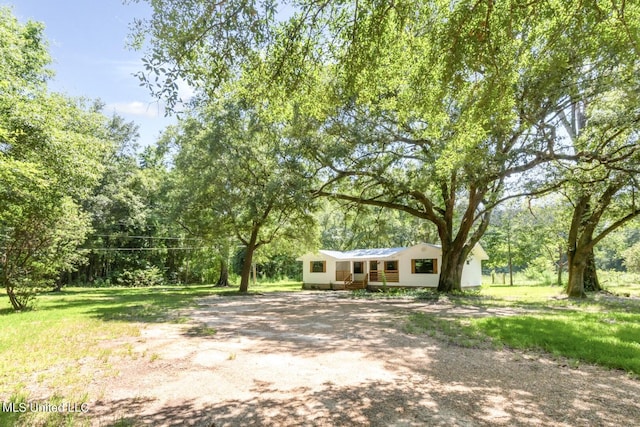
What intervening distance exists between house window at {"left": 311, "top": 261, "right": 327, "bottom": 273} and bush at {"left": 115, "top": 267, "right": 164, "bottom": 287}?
13.0m

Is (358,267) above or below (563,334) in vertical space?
above

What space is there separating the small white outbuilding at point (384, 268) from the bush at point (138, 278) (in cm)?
1243

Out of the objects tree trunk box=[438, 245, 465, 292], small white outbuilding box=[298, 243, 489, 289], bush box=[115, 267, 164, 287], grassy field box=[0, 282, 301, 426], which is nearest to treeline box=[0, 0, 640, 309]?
tree trunk box=[438, 245, 465, 292]

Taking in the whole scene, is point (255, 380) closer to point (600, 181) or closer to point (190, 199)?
point (600, 181)

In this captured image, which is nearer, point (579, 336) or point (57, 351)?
point (57, 351)

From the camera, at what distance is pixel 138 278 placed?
28672 mm

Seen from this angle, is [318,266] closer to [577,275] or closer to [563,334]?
[577,275]

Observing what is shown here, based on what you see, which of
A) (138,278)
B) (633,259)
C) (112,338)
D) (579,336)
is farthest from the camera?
(633,259)

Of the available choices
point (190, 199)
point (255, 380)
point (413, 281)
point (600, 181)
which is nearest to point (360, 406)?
point (255, 380)

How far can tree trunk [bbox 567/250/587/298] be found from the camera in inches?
577

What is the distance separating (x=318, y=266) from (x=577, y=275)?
52.0 feet

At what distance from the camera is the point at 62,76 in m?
17.9

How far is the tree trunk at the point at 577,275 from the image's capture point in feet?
48.1

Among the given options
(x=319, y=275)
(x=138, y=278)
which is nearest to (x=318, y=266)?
(x=319, y=275)
